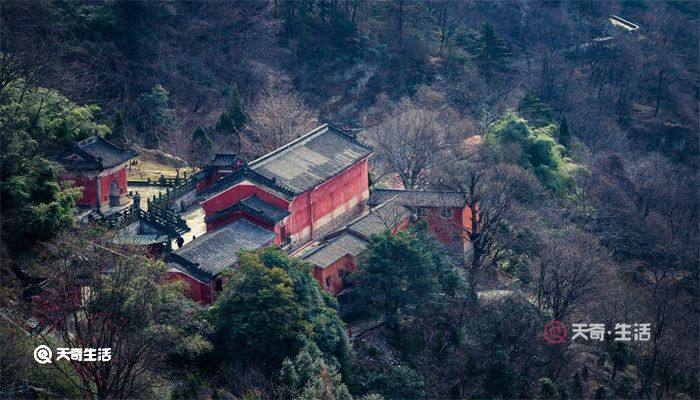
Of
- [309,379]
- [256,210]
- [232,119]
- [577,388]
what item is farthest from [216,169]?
[577,388]

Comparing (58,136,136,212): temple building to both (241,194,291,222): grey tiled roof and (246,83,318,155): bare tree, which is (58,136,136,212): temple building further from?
(246,83,318,155): bare tree

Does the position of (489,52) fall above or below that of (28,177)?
below

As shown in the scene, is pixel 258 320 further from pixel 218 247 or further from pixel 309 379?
pixel 218 247

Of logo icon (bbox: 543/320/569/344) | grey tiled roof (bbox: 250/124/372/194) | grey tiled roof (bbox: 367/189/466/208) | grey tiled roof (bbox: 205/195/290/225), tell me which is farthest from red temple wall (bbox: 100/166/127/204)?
logo icon (bbox: 543/320/569/344)

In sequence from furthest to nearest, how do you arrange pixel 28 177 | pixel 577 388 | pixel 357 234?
pixel 357 234, pixel 577 388, pixel 28 177

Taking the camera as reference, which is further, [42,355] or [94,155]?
[94,155]
